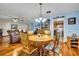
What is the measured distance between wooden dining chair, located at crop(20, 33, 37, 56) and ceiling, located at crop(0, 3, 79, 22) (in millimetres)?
369

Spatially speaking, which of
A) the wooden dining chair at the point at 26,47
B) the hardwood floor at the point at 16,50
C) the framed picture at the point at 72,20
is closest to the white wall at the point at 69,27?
the framed picture at the point at 72,20

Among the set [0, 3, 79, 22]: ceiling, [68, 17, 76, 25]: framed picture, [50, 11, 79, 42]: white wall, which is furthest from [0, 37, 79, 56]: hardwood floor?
[0, 3, 79, 22]: ceiling

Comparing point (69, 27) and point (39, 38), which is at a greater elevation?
point (69, 27)

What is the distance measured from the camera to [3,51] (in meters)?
2.04

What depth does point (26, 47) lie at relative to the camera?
6.76 ft

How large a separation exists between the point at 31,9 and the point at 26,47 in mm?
798

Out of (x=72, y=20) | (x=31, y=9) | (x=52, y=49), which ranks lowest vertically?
(x=52, y=49)

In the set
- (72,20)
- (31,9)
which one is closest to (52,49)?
(72,20)

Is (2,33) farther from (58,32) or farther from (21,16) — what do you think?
(58,32)

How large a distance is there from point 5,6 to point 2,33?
0.55 m

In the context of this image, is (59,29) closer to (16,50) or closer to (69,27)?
(69,27)

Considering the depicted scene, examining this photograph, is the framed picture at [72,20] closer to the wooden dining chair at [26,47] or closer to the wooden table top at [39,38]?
the wooden table top at [39,38]

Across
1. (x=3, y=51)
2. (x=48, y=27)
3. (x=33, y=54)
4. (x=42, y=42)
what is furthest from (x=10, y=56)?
(x=48, y=27)

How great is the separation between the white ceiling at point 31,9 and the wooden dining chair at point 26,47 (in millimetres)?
393
